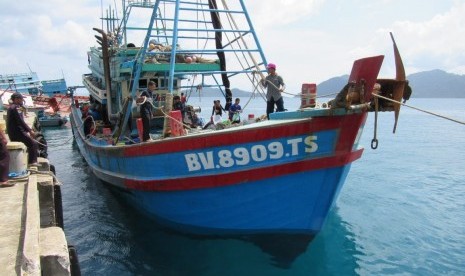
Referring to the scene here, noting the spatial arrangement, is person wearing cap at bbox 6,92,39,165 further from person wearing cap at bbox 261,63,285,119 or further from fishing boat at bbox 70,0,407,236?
person wearing cap at bbox 261,63,285,119

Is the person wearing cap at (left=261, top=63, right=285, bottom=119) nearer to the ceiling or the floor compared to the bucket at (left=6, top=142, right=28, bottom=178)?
nearer to the ceiling

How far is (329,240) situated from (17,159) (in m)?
6.01

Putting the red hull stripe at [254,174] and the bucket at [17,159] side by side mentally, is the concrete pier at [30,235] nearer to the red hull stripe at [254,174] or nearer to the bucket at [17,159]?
the bucket at [17,159]

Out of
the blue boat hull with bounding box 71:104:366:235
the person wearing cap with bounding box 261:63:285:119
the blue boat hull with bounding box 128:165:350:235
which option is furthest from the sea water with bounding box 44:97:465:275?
the person wearing cap with bounding box 261:63:285:119

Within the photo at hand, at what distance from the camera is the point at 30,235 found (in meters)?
4.06

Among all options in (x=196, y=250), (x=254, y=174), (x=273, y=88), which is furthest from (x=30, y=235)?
(x=273, y=88)

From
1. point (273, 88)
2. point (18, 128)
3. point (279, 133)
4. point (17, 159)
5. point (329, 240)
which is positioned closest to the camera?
point (279, 133)

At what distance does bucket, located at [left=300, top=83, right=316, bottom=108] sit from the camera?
270 inches

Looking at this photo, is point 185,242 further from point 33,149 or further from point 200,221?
point 33,149

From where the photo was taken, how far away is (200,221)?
712 centimetres

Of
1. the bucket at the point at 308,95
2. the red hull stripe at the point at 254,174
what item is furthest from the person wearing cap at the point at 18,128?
the bucket at the point at 308,95

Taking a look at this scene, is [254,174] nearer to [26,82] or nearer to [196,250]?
[196,250]

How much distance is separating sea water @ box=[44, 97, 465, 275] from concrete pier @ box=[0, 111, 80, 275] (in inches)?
74.2

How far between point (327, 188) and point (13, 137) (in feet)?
20.1
